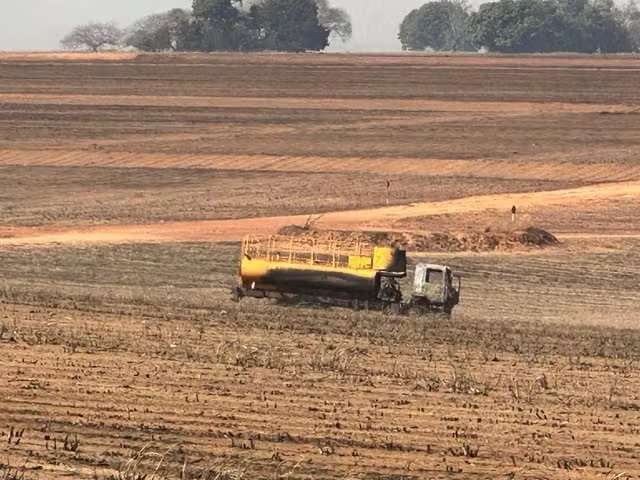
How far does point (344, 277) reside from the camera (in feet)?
89.7

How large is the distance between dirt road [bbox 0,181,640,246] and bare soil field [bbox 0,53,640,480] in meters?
0.18

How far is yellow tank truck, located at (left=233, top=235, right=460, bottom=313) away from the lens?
2736 cm

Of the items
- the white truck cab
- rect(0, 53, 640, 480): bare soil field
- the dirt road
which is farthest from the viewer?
the dirt road

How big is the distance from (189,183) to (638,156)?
19000 mm

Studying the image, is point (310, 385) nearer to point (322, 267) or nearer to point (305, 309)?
point (305, 309)

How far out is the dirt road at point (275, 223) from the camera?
38.8 m

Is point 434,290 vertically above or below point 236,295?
above

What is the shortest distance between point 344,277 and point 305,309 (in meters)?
0.91

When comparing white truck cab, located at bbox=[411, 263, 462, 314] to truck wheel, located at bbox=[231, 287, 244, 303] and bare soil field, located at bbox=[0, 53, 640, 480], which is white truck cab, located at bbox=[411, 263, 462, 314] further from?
truck wheel, located at bbox=[231, 287, 244, 303]

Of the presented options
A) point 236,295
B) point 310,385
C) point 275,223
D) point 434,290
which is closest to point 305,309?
point 236,295

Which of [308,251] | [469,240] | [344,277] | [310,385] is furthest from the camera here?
[469,240]

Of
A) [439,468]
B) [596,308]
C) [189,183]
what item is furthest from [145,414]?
[189,183]

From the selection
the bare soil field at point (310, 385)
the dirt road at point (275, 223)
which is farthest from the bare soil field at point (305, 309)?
the dirt road at point (275, 223)

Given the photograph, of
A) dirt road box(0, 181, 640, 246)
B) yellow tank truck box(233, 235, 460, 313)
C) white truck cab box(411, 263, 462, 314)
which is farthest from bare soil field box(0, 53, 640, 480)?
white truck cab box(411, 263, 462, 314)
